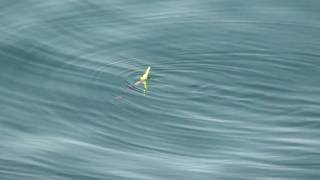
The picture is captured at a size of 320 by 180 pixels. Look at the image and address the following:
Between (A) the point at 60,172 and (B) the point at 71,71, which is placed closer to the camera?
(A) the point at 60,172

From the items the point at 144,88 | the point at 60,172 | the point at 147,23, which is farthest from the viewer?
the point at 147,23

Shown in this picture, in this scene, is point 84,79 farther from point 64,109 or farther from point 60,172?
point 60,172

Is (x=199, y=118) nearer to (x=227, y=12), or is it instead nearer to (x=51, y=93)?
(x=51, y=93)

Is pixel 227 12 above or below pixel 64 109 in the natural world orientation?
above

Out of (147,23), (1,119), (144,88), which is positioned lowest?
(1,119)

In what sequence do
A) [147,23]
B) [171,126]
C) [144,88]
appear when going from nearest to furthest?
1. [171,126]
2. [144,88]
3. [147,23]

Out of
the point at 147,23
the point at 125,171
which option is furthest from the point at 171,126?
the point at 147,23
